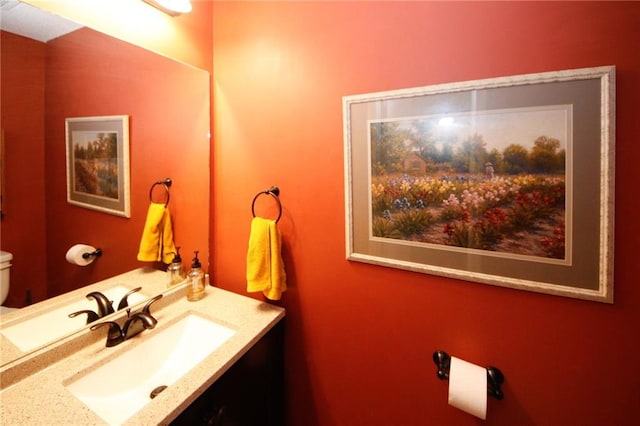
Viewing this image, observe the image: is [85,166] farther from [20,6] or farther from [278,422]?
[278,422]

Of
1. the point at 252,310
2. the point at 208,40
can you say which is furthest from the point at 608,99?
the point at 208,40

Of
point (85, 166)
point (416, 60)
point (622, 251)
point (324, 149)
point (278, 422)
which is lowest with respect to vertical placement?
point (278, 422)

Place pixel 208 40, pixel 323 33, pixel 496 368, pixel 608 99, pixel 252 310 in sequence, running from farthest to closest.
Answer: pixel 208 40 < pixel 252 310 < pixel 323 33 < pixel 496 368 < pixel 608 99

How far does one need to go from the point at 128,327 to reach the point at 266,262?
56 centimetres

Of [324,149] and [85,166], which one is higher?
[324,149]

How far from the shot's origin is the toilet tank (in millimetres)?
740

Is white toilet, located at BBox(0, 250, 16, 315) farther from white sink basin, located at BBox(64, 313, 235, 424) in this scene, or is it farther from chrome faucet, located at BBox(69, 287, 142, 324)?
white sink basin, located at BBox(64, 313, 235, 424)

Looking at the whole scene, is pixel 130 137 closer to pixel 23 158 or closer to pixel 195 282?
pixel 23 158

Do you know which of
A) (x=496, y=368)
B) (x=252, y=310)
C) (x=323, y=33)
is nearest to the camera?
(x=496, y=368)

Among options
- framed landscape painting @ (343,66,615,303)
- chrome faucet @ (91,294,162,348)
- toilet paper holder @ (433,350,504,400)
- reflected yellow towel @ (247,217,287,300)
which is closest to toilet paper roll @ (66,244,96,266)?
chrome faucet @ (91,294,162,348)

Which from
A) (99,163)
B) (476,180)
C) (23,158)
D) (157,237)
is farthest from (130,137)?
(476,180)

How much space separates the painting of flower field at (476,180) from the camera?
761 mm

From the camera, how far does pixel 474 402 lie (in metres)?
A: 0.77

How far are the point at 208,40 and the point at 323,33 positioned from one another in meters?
0.68
